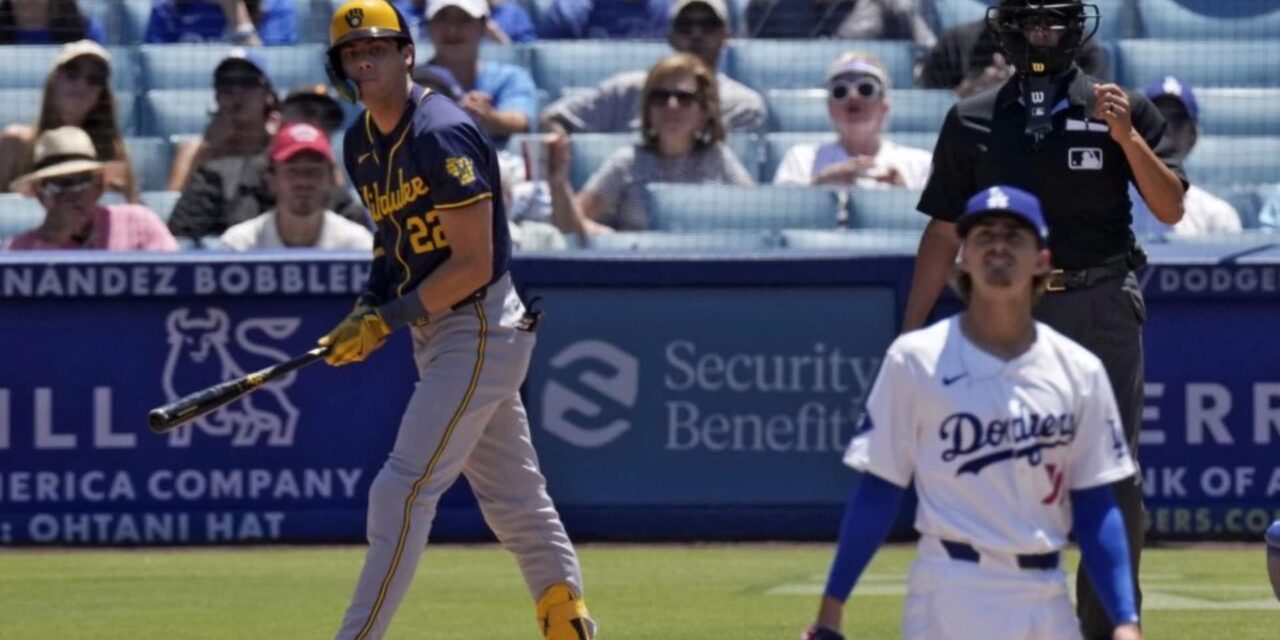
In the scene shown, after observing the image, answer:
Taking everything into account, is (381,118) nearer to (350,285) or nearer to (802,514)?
(350,285)

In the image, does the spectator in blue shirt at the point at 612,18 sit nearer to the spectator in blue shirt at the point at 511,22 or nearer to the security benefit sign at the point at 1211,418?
the spectator in blue shirt at the point at 511,22

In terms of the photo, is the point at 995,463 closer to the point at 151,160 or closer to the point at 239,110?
the point at 239,110

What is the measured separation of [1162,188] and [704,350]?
4081 mm

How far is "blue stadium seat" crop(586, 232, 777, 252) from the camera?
10461 millimetres

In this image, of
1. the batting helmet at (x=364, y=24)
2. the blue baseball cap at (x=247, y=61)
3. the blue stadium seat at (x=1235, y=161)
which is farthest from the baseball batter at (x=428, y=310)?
the blue stadium seat at (x=1235, y=161)

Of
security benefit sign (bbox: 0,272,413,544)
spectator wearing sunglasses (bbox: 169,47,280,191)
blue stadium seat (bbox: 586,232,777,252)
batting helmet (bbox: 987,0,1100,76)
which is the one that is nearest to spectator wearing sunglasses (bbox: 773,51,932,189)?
blue stadium seat (bbox: 586,232,777,252)

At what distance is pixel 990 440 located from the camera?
14.6ft

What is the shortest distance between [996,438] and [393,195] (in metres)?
2.36

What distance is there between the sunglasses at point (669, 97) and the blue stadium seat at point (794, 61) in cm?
129

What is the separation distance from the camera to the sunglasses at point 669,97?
10867 mm

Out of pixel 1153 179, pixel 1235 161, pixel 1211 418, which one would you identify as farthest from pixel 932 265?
pixel 1235 161

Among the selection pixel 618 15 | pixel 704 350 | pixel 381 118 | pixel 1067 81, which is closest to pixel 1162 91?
pixel 704 350

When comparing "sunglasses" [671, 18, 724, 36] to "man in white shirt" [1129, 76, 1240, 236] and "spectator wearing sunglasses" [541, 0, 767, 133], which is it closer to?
"spectator wearing sunglasses" [541, 0, 767, 133]

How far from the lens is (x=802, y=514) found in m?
10.1
